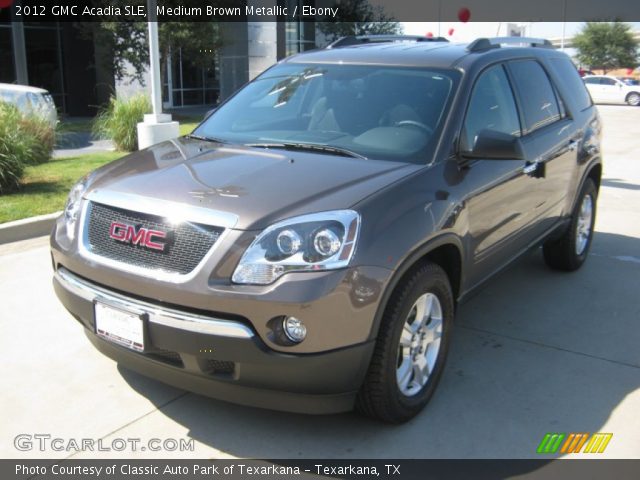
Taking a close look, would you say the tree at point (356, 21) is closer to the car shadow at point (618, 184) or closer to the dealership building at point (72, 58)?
the dealership building at point (72, 58)

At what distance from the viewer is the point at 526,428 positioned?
3418 millimetres

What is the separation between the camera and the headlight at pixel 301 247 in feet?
9.33

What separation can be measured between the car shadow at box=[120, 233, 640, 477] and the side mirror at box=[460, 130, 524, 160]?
1288mm

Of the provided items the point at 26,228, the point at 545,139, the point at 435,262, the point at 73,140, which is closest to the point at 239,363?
the point at 435,262

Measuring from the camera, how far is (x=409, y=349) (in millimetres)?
3363

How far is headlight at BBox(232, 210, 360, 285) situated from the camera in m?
2.84

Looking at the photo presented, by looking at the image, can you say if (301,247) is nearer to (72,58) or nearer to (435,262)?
(435,262)

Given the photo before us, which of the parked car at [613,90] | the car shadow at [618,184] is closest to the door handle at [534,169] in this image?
the car shadow at [618,184]

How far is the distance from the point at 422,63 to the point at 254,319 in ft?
7.16

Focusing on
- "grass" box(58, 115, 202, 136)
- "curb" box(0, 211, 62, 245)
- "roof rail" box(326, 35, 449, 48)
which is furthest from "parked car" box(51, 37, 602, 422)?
"grass" box(58, 115, 202, 136)

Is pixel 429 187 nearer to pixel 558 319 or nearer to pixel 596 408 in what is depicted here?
pixel 596 408

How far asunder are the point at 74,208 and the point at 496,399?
8.17 ft

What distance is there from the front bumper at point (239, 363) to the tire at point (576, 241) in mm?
3330

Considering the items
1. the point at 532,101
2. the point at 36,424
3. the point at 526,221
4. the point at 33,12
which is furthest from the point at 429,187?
the point at 33,12
